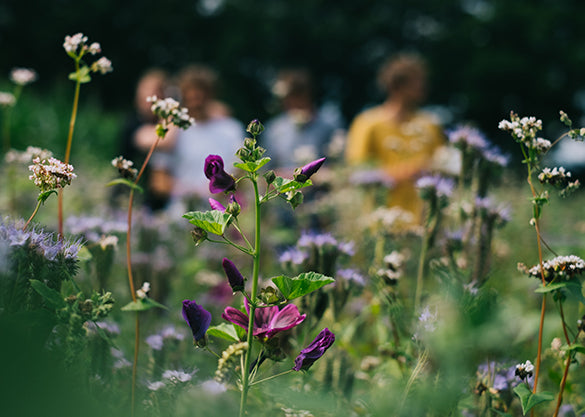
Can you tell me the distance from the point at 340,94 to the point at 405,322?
24909mm

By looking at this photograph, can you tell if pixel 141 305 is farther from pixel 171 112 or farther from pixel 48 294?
pixel 171 112

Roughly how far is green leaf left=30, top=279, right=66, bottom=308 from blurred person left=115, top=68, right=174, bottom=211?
3.05 m

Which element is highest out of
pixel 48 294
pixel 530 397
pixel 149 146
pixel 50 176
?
pixel 149 146

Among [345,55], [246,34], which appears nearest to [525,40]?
[345,55]

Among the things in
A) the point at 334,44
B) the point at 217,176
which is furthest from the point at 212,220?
the point at 334,44

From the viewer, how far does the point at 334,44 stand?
2452 centimetres

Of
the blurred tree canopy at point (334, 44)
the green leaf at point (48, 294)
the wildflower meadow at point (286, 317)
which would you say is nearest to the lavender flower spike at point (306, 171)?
the wildflower meadow at point (286, 317)

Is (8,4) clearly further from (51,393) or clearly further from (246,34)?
(51,393)

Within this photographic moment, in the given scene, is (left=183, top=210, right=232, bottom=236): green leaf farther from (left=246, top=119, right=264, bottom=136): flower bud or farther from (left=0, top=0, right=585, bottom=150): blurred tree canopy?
(left=0, top=0, right=585, bottom=150): blurred tree canopy

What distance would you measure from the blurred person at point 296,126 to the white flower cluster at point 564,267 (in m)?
3.59

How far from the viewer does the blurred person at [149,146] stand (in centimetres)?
438

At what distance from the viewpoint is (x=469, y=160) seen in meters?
1.85

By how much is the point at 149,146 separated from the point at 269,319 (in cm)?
369

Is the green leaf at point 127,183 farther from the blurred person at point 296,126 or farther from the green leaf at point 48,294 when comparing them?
the blurred person at point 296,126
